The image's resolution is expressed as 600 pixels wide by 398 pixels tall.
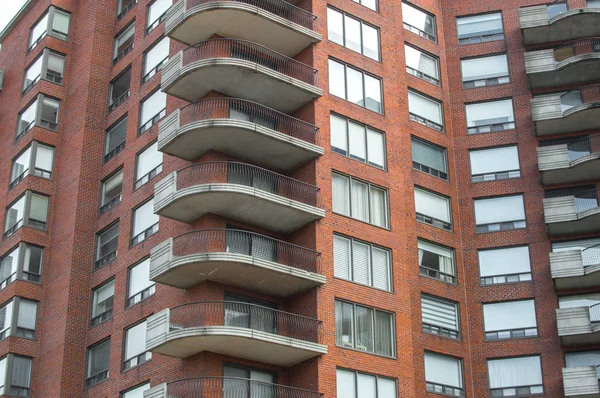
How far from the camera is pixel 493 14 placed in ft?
179

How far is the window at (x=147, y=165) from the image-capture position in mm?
46312

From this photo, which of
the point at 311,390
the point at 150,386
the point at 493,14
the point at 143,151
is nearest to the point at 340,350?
the point at 311,390

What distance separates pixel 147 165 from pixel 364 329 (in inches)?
563

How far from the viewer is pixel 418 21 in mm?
52812

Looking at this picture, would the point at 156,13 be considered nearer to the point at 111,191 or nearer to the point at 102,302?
the point at 111,191

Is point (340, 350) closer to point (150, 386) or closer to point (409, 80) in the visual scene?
point (150, 386)

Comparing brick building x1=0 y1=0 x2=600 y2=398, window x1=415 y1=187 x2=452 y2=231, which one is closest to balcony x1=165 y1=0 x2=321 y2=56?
brick building x1=0 y1=0 x2=600 y2=398

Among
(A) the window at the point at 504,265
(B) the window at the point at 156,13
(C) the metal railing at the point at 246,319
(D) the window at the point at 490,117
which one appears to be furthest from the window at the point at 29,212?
(D) the window at the point at 490,117

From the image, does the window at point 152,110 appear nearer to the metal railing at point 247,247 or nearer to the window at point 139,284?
the window at point 139,284

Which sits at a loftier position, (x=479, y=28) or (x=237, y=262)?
(x=479, y=28)

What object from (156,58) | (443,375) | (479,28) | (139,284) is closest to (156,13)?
(156,58)

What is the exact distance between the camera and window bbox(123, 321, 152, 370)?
42.4m

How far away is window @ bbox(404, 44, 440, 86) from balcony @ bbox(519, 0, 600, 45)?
524 centimetres

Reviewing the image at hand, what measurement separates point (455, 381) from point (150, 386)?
1419 cm
